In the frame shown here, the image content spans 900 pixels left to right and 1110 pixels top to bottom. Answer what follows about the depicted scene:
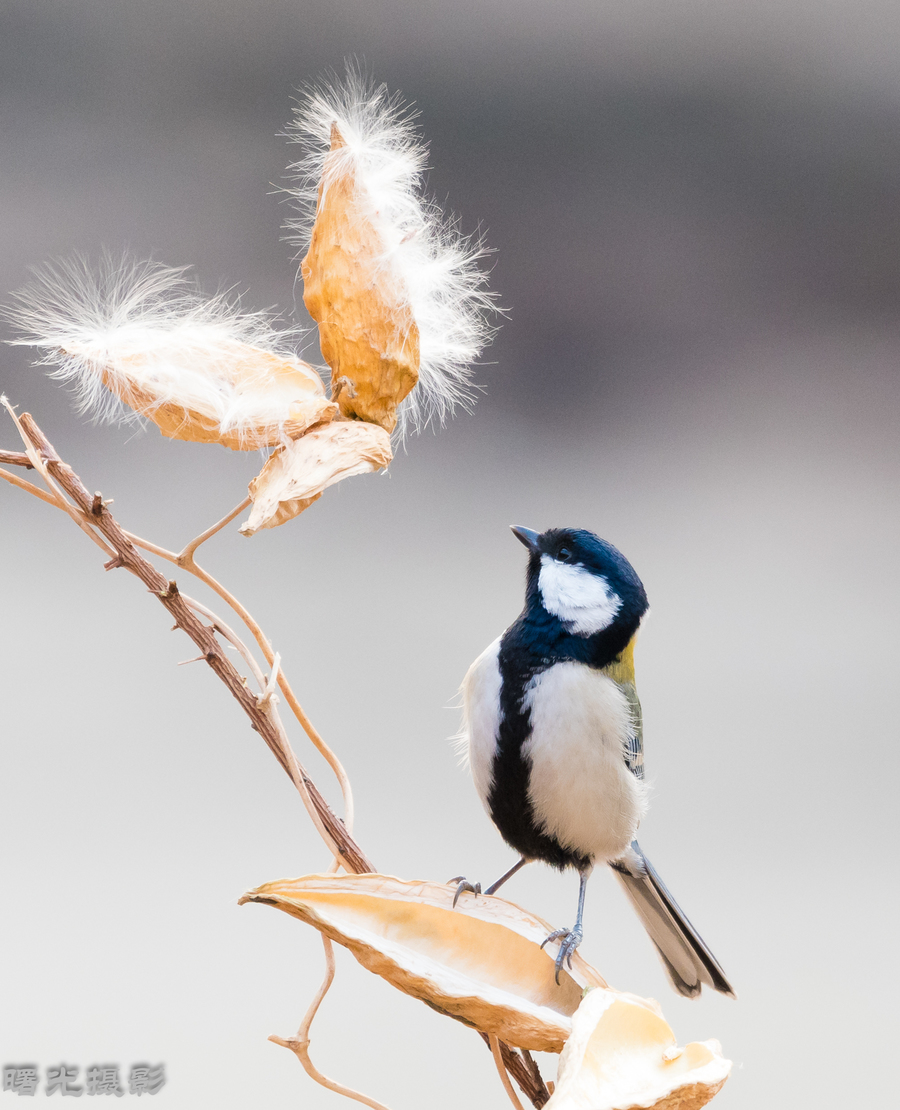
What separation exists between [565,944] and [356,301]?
0.17 m

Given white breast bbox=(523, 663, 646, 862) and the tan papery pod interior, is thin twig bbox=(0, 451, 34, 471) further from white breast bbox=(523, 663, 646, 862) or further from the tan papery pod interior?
white breast bbox=(523, 663, 646, 862)

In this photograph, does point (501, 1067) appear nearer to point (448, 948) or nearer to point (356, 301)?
point (448, 948)

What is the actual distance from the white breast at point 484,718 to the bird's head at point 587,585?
0.03 metres

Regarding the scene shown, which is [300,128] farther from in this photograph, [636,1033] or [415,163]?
[636,1033]

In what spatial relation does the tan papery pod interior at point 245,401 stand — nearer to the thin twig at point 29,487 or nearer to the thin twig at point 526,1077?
the thin twig at point 29,487

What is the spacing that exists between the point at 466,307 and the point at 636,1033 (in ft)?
0.68

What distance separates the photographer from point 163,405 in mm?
232

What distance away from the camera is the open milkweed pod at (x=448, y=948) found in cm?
22

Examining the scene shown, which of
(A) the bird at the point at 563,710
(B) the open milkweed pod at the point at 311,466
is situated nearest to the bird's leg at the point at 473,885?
(A) the bird at the point at 563,710

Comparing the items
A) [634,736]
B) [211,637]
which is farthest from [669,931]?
[211,637]

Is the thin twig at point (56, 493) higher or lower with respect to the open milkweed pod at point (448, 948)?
higher

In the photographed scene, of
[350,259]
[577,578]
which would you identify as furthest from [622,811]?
[350,259]

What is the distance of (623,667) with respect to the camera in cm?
34

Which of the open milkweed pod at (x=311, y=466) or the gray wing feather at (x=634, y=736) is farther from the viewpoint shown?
the gray wing feather at (x=634, y=736)
